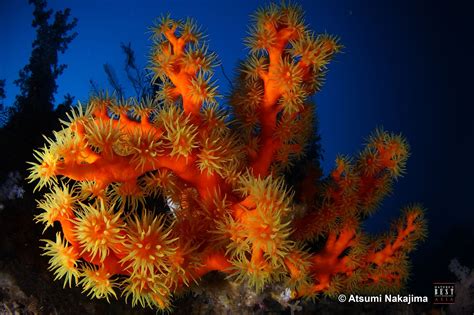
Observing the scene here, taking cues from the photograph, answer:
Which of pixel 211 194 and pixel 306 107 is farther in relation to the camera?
pixel 306 107

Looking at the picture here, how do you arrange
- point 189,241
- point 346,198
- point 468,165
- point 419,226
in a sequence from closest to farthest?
point 189,241 < point 346,198 < point 419,226 < point 468,165

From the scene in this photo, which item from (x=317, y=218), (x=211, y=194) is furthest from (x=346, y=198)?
(x=211, y=194)

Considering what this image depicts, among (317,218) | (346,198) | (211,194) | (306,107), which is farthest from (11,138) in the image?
(346,198)

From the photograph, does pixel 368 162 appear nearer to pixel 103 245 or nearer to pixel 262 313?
pixel 262 313

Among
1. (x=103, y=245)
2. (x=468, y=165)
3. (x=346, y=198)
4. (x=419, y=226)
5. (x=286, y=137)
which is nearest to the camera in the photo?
(x=103, y=245)

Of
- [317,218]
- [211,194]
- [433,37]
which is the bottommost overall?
[211,194]

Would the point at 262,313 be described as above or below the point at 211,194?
below

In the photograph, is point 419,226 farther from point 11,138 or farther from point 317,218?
point 11,138
